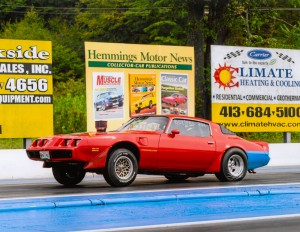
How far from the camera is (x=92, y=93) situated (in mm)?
21953

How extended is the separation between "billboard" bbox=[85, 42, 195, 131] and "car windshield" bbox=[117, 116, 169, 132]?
21.1 ft

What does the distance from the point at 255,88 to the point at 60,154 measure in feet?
40.1

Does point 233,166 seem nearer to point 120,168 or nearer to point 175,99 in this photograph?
point 120,168

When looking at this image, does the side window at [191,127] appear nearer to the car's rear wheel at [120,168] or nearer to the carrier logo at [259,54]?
the car's rear wheel at [120,168]

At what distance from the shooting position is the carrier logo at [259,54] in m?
25.0

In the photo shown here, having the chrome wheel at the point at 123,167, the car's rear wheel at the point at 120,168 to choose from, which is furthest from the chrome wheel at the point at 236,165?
the chrome wheel at the point at 123,167

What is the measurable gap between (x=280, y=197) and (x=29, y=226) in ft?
16.9

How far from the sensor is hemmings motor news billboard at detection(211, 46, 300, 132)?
24.4m

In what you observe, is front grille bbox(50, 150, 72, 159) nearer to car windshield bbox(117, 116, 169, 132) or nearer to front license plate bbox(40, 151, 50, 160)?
front license plate bbox(40, 151, 50, 160)

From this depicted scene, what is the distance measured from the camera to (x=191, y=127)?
15.9m

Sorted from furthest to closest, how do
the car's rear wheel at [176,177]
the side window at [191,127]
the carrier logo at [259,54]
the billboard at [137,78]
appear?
1. the carrier logo at [259,54]
2. the billboard at [137,78]
3. the car's rear wheel at [176,177]
4. the side window at [191,127]

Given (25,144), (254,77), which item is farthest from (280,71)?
(25,144)

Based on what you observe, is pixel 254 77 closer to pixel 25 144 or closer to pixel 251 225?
pixel 25 144

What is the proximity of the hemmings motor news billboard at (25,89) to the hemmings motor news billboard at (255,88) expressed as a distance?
5.90 metres
